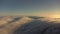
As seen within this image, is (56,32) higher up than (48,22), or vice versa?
(48,22)

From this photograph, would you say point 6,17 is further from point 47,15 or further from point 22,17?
point 47,15

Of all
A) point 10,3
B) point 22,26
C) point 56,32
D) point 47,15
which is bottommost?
point 56,32

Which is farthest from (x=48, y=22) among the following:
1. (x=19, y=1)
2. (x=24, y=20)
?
(x=19, y=1)

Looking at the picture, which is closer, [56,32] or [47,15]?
[56,32]

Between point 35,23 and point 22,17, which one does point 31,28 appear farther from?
point 22,17

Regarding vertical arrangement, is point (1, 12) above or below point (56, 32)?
above

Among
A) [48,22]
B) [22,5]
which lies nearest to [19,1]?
[22,5]

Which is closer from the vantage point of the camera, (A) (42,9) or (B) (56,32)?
(B) (56,32)

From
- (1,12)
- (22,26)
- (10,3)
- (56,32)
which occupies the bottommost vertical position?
(56,32)

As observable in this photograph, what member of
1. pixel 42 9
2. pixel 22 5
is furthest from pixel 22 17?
pixel 42 9
